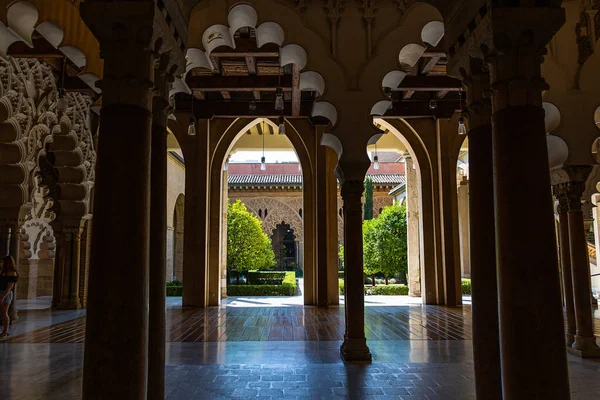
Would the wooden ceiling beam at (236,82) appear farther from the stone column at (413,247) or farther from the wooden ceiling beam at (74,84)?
the stone column at (413,247)

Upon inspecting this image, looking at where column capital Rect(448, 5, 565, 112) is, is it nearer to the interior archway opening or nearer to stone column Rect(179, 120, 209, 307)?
stone column Rect(179, 120, 209, 307)

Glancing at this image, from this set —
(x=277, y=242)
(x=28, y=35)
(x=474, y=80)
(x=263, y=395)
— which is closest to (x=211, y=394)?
(x=263, y=395)

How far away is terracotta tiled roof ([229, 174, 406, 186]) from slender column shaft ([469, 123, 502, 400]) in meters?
29.5

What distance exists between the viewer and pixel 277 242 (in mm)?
37344

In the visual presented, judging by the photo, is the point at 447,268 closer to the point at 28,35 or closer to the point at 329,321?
the point at 329,321

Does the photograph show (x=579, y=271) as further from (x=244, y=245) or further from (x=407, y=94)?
(x=244, y=245)

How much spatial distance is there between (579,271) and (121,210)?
6.53m

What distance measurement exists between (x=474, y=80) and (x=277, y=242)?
112 feet

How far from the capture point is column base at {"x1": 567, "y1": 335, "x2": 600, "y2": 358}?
257 inches

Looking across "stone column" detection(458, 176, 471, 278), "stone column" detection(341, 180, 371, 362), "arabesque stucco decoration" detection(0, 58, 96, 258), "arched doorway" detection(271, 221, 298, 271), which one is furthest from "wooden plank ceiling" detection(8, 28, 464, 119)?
"arched doorway" detection(271, 221, 298, 271)

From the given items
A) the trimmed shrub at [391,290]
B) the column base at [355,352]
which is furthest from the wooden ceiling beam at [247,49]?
the trimmed shrub at [391,290]

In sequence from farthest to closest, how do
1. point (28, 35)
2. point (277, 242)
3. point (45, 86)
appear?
point (277, 242), point (45, 86), point (28, 35)

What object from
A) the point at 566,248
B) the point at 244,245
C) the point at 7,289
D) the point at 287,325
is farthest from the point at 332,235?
the point at 244,245

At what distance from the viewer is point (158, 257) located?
369 centimetres
